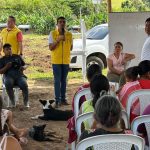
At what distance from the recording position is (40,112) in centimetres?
808

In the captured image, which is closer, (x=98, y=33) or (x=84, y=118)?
(x=84, y=118)

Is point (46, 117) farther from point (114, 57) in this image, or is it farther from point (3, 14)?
point (3, 14)

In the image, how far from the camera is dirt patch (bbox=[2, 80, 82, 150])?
598 cm

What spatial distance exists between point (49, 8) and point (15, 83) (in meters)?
25.1

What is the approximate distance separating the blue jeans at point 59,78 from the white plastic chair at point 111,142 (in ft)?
17.2

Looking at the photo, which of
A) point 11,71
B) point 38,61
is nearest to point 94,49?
point 38,61

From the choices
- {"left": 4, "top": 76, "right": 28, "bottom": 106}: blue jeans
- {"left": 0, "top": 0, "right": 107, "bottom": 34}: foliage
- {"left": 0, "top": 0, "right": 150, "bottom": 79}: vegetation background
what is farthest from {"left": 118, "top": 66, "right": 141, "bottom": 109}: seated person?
{"left": 0, "top": 0, "right": 107, "bottom": 34}: foliage

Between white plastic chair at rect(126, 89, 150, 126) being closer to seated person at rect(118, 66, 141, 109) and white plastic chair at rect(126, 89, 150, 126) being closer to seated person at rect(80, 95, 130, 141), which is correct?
seated person at rect(118, 66, 141, 109)

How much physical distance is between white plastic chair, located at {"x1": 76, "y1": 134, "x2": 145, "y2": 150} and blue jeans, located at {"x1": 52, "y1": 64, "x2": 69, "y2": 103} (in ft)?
17.2

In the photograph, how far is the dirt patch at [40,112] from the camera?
5.98 metres

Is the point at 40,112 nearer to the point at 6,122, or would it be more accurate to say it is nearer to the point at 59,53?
the point at 59,53

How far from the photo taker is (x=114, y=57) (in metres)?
8.16

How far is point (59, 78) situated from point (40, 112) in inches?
30.2

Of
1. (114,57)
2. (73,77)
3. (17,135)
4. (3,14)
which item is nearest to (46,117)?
(114,57)
